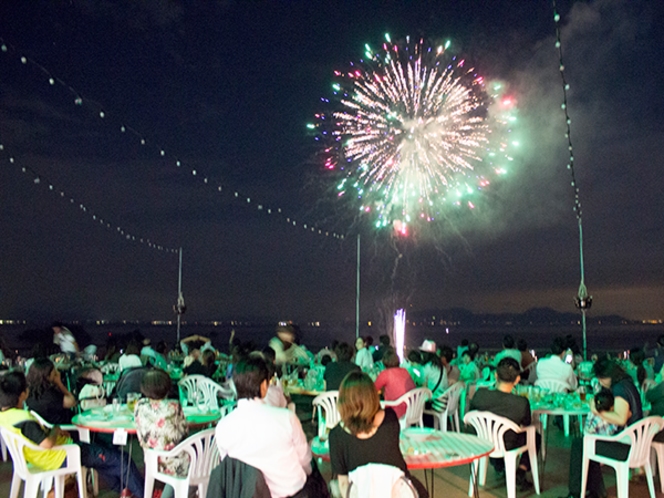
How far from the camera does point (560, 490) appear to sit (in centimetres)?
566

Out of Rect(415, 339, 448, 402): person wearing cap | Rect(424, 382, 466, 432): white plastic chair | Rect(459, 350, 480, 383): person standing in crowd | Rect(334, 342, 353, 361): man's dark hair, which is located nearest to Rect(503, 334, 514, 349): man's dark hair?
Rect(459, 350, 480, 383): person standing in crowd

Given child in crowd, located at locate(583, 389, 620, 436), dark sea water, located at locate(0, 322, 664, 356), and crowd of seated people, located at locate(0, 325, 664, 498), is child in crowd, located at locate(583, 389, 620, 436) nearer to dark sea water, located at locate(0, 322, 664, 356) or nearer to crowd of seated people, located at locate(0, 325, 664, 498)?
crowd of seated people, located at locate(0, 325, 664, 498)

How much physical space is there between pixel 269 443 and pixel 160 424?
1.36 m

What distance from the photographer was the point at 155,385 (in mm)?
4410

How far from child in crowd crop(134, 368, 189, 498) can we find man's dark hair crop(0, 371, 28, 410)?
97cm

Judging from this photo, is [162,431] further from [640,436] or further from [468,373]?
[468,373]

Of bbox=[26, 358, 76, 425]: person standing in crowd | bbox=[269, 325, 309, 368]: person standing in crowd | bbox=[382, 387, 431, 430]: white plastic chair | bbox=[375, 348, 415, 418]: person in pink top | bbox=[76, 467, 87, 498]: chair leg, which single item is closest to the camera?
bbox=[76, 467, 87, 498]: chair leg

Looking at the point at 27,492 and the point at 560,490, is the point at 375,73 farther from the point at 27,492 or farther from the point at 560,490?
→ the point at 27,492

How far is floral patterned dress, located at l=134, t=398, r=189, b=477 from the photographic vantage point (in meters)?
4.38

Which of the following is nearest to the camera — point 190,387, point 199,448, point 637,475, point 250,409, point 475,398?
point 250,409

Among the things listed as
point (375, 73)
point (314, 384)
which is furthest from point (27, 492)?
point (375, 73)

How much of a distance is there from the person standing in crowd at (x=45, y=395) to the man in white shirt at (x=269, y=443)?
226cm

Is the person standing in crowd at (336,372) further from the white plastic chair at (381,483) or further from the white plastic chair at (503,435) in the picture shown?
the white plastic chair at (381,483)

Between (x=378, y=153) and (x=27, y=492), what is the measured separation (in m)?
9.99
